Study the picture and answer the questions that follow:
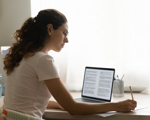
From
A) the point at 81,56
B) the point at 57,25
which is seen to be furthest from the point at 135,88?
the point at 57,25

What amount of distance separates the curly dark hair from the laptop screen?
557 millimetres

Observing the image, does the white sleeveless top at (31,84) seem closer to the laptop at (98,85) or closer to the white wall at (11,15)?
the laptop at (98,85)

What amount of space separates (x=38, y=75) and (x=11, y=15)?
3.74 ft

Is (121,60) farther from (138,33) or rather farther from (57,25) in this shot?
(57,25)

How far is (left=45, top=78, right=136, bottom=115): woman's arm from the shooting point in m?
1.04

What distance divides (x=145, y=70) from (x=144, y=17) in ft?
1.56

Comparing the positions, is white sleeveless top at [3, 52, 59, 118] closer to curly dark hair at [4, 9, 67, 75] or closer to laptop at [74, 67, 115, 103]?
curly dark hair at [4, 9, 67, 75]

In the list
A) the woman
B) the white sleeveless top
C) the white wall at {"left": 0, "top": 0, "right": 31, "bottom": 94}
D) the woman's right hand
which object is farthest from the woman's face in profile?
the white wall at {"left": 0, "top": 0, "right": 31, "bottom": 94}

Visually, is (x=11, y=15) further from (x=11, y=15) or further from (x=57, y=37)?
(x=57, y=37)

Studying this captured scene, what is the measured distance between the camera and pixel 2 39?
6.55ft

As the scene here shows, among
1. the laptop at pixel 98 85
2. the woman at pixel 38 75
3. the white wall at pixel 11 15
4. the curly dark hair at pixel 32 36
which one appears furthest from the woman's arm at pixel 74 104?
the white wall at pixel 11 15

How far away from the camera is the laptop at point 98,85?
1511 mm

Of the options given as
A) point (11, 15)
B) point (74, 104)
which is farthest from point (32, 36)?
point (11, 15)

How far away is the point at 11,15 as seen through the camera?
1.98 metres
